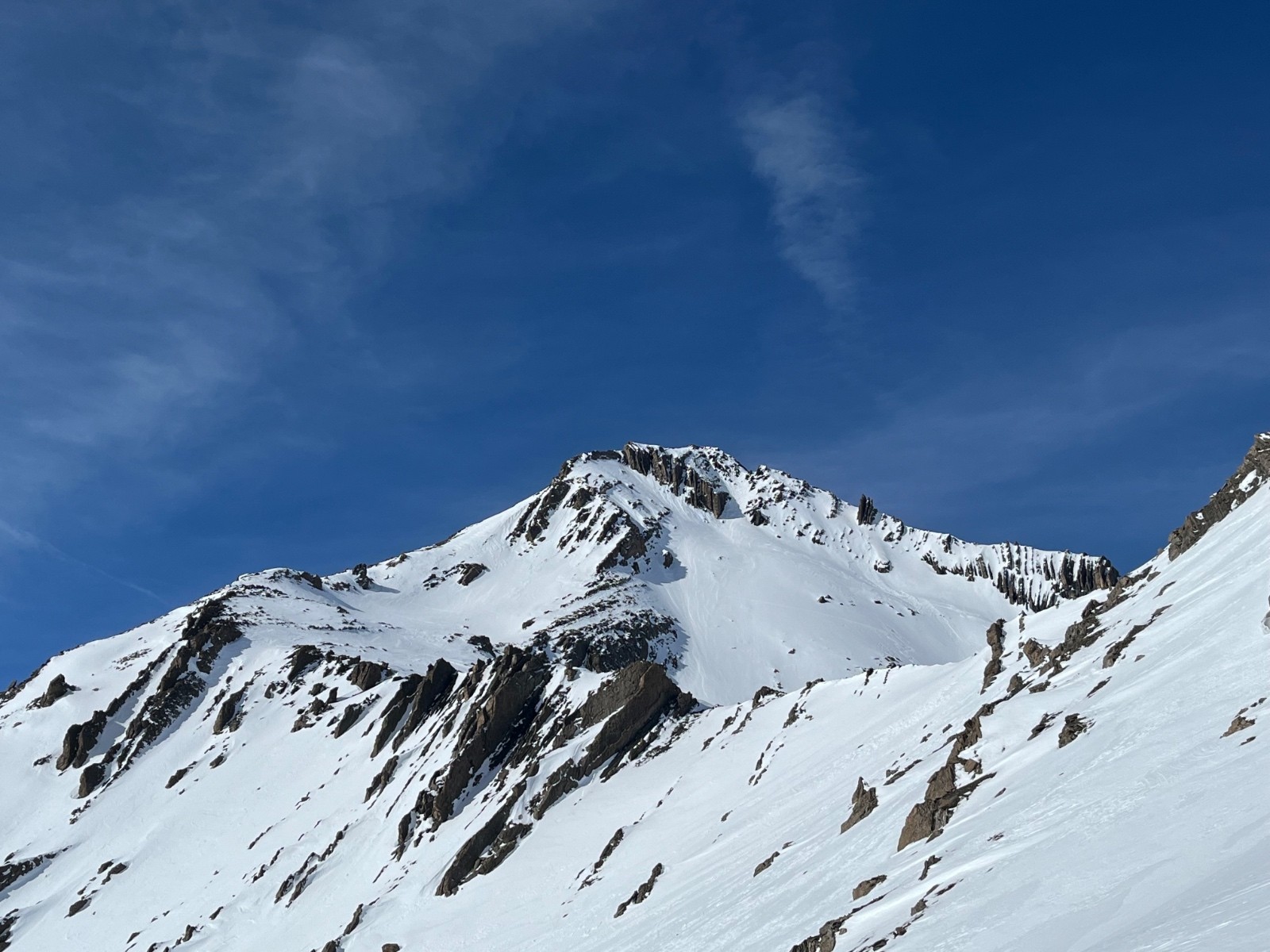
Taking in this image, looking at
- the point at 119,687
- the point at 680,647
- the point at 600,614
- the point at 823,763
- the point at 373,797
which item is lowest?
the point at 823,763

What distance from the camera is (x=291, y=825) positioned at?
262ft

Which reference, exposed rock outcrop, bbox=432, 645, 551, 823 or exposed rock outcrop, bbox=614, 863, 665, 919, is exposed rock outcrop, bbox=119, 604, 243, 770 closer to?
exposed rock outcrop, bbox=432, 645, 551, 823

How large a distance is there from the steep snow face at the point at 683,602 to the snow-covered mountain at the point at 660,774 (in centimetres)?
120

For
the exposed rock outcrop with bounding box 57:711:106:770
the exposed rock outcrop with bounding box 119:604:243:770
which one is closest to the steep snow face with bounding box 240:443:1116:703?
the exposed rock outcrop with bounding box 119:604:243:770

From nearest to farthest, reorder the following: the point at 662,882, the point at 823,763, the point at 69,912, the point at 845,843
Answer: the point at 845,843 → the point at 662,882 → the point at 823,763 → the point at 69,912

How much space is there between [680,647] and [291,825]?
2954 inches

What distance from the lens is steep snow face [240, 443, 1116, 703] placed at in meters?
139

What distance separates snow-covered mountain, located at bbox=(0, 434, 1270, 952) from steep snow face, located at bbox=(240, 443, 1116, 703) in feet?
3.94

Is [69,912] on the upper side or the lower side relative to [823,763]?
upper

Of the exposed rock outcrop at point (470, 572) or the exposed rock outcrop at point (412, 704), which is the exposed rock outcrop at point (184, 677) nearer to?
the exposed rock outcrop at point (412, 704)

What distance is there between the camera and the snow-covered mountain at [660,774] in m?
21.2

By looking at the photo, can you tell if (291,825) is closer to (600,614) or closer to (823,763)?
(823,763)

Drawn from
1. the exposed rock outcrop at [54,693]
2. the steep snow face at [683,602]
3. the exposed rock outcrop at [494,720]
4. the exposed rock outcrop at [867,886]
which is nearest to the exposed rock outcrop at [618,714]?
the exposed rock outcrop at [494,720]

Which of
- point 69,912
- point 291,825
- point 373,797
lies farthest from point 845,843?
point 69,912
